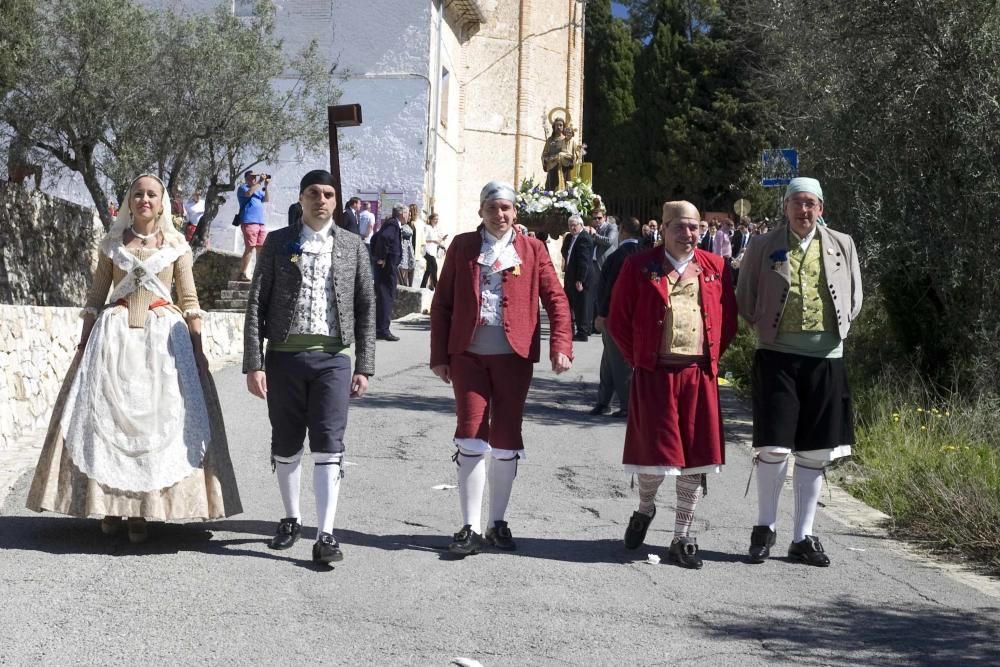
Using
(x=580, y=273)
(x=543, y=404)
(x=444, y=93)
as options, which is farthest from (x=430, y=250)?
(x=543, y=404)

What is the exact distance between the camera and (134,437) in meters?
6.62

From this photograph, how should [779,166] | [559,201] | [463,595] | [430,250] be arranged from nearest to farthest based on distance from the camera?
[463,595], [779,166], [559,201], [430,250]

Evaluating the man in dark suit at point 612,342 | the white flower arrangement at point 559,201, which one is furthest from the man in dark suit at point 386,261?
the man in dark suit at point 612,342

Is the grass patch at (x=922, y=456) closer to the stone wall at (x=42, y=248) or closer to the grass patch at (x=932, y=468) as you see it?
the grass patch at (x=932, y=468)

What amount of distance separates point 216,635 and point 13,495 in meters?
3.32

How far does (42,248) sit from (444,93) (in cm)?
1604

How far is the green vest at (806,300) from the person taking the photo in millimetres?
6980

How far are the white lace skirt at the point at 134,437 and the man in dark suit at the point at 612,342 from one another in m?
5.66

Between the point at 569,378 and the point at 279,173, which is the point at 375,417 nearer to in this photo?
the point at 569,378

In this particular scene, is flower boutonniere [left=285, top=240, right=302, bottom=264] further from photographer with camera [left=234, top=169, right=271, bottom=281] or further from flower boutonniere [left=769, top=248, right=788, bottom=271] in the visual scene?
photographer with camera [left=234, top=169, right=271, bottom=281]

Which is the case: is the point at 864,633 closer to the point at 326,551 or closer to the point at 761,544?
the point at 761,544

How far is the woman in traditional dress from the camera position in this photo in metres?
6.56

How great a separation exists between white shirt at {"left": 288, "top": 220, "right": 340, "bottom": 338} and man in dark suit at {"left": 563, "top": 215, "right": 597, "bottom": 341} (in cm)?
1228

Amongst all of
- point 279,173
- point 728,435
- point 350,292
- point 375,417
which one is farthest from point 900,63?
point 279,173
